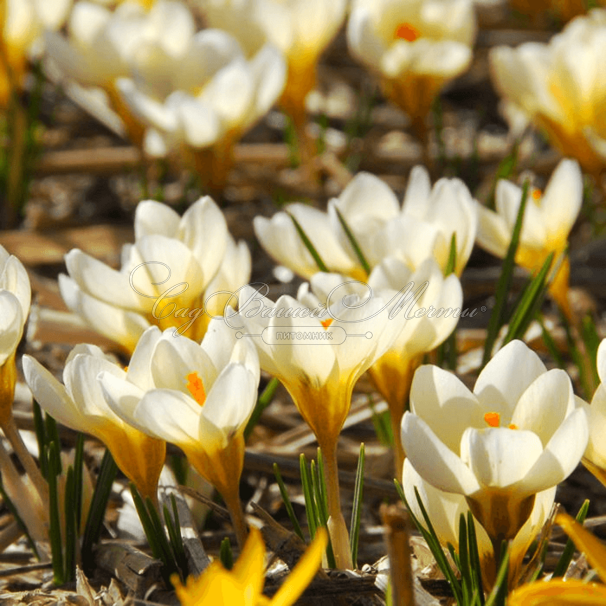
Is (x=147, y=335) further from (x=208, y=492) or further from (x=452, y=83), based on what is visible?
(x=452, y=83)

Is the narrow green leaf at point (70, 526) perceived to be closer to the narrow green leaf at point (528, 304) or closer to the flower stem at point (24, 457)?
the flower stem at point (24, 457)

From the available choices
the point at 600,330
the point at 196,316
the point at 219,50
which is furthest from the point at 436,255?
the point at 219,50


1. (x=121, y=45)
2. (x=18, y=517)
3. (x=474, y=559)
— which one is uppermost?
(x=121, y=45)

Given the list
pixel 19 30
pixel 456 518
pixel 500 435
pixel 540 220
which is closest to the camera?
pixel 500 435

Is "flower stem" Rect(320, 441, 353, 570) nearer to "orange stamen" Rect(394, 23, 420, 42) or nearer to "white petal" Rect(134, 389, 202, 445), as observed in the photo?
"white petal" Rect(134, 389, 202, 445)

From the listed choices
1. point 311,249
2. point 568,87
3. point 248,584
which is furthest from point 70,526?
point 568,87

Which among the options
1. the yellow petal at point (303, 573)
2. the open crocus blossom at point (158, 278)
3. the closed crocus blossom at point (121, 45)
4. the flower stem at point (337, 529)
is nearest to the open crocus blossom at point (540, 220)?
the open crocus blossom at point (158, 278)

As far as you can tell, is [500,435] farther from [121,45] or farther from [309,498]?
[121,45]

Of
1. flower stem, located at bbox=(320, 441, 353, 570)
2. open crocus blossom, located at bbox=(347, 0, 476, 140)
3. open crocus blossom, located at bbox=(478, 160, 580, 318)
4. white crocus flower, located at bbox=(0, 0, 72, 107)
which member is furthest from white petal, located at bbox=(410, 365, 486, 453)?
white crocus flower, located at bbox=(0, 0, 72, 107)
